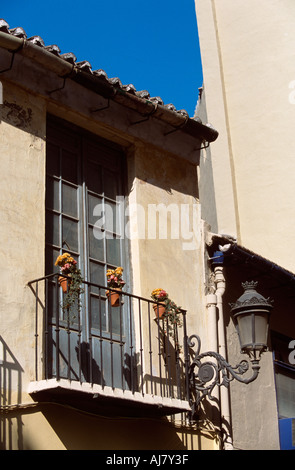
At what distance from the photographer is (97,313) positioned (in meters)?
9.35

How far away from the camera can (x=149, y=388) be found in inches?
367

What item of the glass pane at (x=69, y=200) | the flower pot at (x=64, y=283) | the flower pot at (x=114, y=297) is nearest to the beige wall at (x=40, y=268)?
the flower pot at (x=64, y=283)

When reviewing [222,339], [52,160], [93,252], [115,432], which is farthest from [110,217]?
[115,432]

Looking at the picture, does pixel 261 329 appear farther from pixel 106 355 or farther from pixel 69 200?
pixel 69 200

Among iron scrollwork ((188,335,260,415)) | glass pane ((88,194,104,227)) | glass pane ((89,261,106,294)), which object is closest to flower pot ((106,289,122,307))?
glass pane ((89,261,106,294))

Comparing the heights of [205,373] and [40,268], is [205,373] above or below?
below

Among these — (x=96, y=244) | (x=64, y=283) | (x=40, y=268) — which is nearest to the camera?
(x=64, y=283)

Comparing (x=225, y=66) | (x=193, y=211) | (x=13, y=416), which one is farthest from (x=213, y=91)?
(x=13, y=416)

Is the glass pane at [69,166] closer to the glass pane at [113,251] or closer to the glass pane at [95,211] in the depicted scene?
the glass pane at [95,211]

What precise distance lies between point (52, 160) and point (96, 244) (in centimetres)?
105

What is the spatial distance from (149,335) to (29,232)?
174 centimetres

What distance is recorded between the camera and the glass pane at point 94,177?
32.7ft

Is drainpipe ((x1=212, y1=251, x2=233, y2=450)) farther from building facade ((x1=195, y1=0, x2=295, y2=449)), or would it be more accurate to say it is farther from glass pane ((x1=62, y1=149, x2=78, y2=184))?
building facade ((x1=195, y1=0, x2=295, y2=449))

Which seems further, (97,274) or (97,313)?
(97,274)
